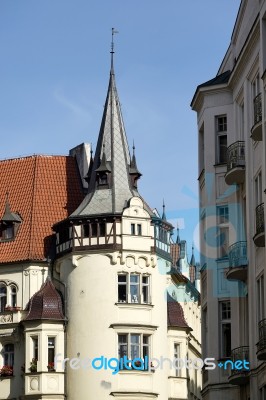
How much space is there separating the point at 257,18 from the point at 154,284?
2824 centimetres

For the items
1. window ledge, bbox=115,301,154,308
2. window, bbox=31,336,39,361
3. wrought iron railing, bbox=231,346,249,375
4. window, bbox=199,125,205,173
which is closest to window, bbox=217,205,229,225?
window, bbox=199,125,205,173

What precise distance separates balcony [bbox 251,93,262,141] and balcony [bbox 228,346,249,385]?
22.5 ft

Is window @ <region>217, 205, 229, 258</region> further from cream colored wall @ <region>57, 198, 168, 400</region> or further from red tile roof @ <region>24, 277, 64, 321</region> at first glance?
red tile roof @ <region>24, 277, 64, 321</region>

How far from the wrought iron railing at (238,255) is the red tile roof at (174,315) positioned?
84.3 feet

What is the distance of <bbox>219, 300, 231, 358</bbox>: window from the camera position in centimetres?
4262

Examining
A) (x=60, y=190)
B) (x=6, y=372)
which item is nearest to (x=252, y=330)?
(x=6, y=372)

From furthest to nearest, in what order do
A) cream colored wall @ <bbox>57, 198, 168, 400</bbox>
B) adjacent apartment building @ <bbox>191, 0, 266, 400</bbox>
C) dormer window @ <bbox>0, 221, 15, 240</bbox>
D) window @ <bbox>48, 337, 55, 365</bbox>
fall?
dormer window @ <bbox>0, 221, 15, 240</bbox> < window @ <bbox>48, 337, 55, 365</bbox> < cream colored wall @ <bbox>57, 198, 168, 400</bbox> < adjacent apartment building @ <bbox>191, 0, 266, 400</bbox>

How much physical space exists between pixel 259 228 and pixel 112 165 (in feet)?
99.7

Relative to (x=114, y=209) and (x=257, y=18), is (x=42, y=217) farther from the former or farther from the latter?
(x=257, y=18)

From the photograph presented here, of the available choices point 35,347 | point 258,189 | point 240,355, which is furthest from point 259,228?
point 35,347

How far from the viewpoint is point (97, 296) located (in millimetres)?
64000

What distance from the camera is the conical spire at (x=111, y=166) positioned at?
66125 millimetres

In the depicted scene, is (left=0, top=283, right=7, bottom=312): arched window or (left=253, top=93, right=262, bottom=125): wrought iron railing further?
(left=0, top=283, right=7, bottom=312): arched window

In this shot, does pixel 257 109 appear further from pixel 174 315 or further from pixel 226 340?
pixel 174 315
